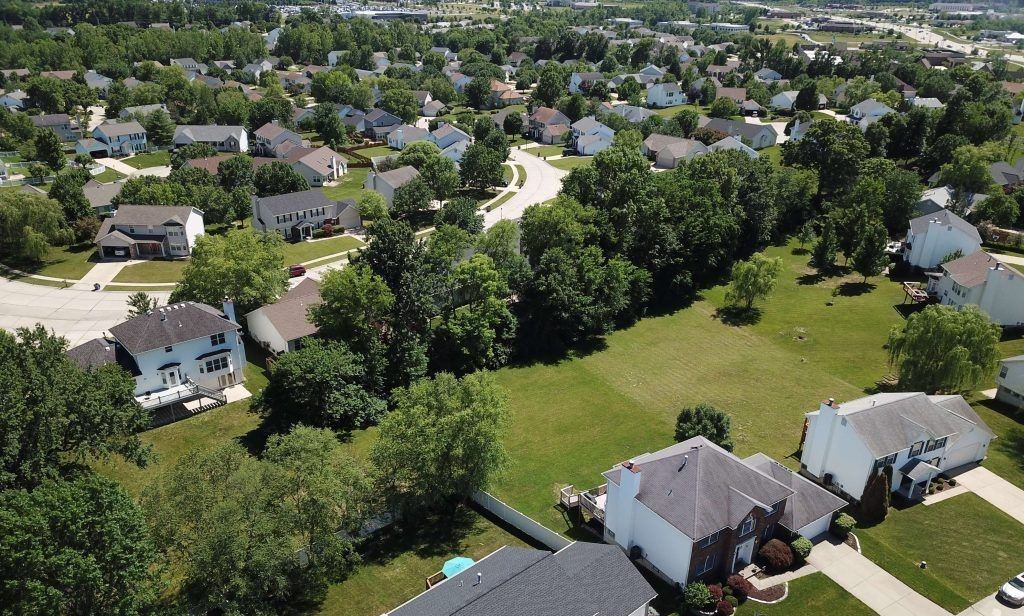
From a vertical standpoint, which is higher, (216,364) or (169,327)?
(169,327)

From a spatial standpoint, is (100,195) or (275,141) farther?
(275,141)

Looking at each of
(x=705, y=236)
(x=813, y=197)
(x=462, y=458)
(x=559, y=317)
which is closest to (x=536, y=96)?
(x=813, y=197)

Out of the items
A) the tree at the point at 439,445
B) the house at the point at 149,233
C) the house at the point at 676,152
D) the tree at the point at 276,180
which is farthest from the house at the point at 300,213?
the house at the point at 676,152

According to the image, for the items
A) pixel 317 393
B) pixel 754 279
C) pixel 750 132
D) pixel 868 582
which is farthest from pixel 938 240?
pixel 317 393

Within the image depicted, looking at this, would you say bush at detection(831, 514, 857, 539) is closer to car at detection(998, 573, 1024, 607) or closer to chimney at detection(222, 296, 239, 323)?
car at detection(998, 573, 1024, 607)

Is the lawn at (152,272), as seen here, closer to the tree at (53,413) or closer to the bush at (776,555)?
the tree at (53,413)

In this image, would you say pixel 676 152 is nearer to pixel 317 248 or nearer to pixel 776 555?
pixel 317 248

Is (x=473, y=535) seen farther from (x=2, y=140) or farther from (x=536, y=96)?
(x=536, y=96)

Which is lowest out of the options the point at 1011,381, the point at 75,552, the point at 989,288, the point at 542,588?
the point at 1011,381
